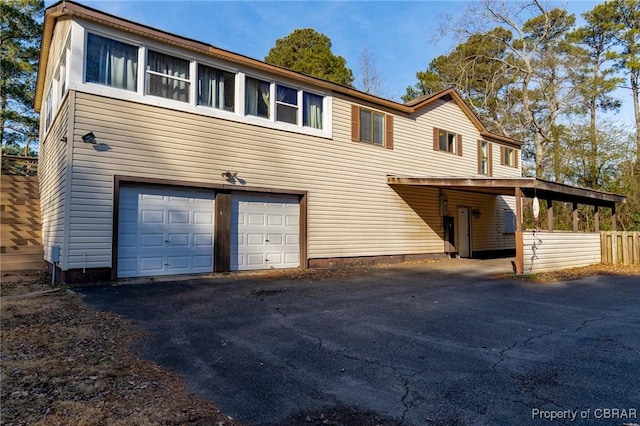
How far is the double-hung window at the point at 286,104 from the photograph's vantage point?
11754 millimetres

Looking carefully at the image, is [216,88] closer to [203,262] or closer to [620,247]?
[203,262]

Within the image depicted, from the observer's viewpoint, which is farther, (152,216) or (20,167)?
(20,167)

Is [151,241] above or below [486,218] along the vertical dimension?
below

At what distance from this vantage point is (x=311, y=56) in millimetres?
29219

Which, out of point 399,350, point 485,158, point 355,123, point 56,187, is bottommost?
point 399,350

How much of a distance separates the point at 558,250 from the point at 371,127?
23.9 ft

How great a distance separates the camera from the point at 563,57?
2589 centimetres

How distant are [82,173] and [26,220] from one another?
5.87 meters

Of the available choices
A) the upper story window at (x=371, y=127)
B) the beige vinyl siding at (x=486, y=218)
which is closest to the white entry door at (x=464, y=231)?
the beige vinyl siding at (x=486, y=218)

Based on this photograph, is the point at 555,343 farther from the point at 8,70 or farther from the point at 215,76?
the point at 8,70

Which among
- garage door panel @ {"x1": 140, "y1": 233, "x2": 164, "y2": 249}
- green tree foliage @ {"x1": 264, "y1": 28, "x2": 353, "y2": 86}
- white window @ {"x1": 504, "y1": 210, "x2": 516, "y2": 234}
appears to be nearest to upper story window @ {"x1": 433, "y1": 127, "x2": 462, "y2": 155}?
white window @ {"x1": 504, "y1": 210, "x2": 516, "y2": 234}

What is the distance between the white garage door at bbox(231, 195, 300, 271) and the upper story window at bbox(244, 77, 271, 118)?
247cm

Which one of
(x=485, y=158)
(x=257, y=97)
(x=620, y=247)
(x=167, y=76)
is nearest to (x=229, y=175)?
(x=257, y=97)

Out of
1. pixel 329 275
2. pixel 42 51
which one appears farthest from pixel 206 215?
pixel 42 51
